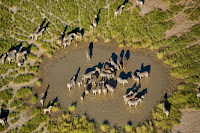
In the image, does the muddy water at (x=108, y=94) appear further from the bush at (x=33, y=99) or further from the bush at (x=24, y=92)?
the bush at (x=24, y=92)

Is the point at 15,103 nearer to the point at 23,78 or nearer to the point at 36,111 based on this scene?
the point at 36,111

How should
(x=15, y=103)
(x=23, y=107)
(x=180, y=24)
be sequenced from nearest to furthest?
1. (x=23, y=107)
2. (x=15, y=103)
3. (x=180, y=24)

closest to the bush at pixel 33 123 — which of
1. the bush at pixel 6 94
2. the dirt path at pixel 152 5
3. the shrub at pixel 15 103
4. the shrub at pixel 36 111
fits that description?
the shrub at pixel 36 111

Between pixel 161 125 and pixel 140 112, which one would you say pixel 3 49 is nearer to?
pixel 140 112

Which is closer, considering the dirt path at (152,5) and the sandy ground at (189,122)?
the sandy ground at (189,122)

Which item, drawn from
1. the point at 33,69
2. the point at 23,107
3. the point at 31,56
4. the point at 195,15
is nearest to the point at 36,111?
the point at 23,107

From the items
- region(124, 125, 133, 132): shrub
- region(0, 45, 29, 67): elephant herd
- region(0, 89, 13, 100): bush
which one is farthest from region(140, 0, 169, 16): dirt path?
region(0, 89, 13, 100): bush
